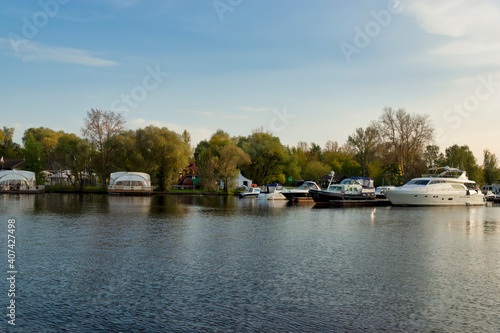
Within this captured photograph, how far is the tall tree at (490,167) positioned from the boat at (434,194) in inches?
2704

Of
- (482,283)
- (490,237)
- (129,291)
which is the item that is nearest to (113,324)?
(129,291)

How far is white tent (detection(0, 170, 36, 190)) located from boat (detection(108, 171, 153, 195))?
16.0 metres

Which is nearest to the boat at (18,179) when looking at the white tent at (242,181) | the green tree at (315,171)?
the white tent at (242,181)

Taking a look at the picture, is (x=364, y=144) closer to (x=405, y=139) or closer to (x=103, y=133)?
(x=405, y=139)

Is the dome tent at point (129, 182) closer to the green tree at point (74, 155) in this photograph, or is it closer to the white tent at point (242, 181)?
the green tree at point (74, 155)

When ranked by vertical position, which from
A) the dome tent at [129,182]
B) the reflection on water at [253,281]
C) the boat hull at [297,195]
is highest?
the dome tent at [129,182]

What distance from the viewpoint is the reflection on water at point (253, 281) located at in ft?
37.5

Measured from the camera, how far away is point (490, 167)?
125938 millimetres

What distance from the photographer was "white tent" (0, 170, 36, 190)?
8112 centimetres

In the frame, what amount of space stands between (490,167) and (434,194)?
80016mm

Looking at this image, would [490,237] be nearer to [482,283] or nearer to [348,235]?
[348,235]

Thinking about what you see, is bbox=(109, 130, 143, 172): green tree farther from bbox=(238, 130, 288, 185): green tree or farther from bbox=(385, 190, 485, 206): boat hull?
bbox=(385, 190, 485, 206): boat hull

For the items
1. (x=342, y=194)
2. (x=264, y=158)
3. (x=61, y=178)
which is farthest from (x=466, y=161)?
(x=61, y=178)

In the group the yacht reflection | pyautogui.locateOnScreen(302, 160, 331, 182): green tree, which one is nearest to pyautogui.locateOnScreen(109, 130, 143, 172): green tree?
the yacht reflection
